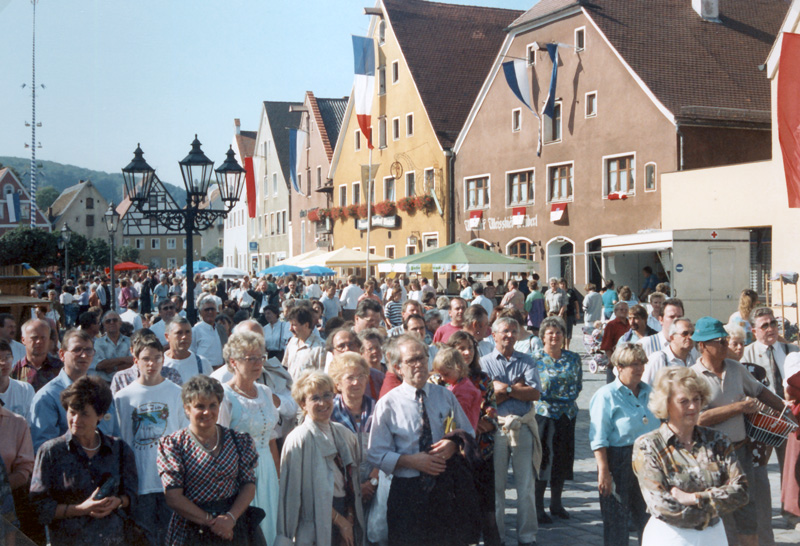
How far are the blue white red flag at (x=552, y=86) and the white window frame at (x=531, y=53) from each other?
3.47ft

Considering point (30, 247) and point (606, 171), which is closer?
point (606, 171)

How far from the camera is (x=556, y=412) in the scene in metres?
7.55

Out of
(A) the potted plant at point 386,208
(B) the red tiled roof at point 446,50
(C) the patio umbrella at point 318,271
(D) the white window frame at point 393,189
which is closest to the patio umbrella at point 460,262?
(C) the patio umbrella at point 318,271

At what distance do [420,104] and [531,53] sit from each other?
7586 mm

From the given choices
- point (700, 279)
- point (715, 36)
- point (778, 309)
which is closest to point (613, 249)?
point (700, 279)

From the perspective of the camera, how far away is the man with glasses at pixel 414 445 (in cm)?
493

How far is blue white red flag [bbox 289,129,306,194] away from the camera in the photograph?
46750mm

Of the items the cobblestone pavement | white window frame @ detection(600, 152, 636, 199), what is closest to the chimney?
white window frame @ detection(600, 152, 636, 199)

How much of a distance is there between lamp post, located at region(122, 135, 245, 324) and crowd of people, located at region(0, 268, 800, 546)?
10.4ft

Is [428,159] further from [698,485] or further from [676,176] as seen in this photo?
[698,485]

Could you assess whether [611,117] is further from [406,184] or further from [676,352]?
[676,352]

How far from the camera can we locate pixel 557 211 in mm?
30297

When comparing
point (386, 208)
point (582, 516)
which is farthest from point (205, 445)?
point (386, 208)

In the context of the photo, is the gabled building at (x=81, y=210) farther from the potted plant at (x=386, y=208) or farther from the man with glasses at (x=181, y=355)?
the man with glasses at (x=181, y=355)
